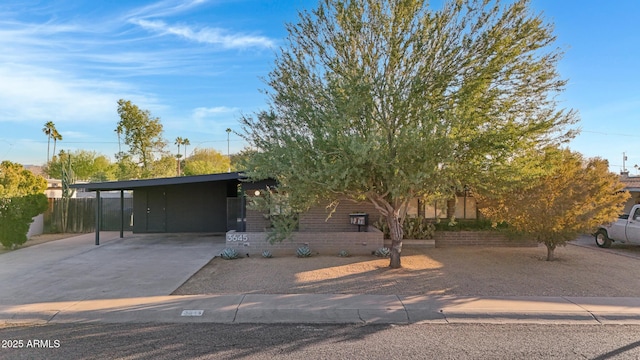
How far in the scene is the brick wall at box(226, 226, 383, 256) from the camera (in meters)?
12.1

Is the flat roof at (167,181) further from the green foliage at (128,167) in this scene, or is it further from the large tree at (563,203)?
the green foliage at (128,167)

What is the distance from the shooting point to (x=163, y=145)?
30.7 meters

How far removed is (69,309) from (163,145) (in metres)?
26.1

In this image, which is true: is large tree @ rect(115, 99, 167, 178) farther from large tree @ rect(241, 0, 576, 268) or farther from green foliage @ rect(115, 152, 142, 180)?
large tree @ rect(241, 0, 576, 268)

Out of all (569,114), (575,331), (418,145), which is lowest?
(575,331)

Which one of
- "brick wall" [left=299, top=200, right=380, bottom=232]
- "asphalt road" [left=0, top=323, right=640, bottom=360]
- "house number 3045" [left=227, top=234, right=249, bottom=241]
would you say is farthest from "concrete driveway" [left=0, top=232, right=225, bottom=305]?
"brick wall" [left=299, top=200, right=380, bottom=232]

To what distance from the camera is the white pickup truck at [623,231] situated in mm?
13438

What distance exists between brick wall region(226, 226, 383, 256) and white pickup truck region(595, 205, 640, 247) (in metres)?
9.18

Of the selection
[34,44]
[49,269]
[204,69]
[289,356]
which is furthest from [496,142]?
[34,44]

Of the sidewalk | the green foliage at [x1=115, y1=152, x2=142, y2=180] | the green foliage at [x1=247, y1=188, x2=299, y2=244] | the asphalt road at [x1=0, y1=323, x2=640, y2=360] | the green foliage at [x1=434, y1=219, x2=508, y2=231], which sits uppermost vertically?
the green foliage at [x1=115, y1=152, x2=142, y2=180]

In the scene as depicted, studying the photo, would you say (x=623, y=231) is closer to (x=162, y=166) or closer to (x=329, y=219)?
(x=329, y=219)

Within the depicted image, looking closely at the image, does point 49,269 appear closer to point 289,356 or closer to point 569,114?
point 289,356

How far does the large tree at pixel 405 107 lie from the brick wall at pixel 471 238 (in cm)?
569

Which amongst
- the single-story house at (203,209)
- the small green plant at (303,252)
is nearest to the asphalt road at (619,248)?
the single-story house at (203,209)
